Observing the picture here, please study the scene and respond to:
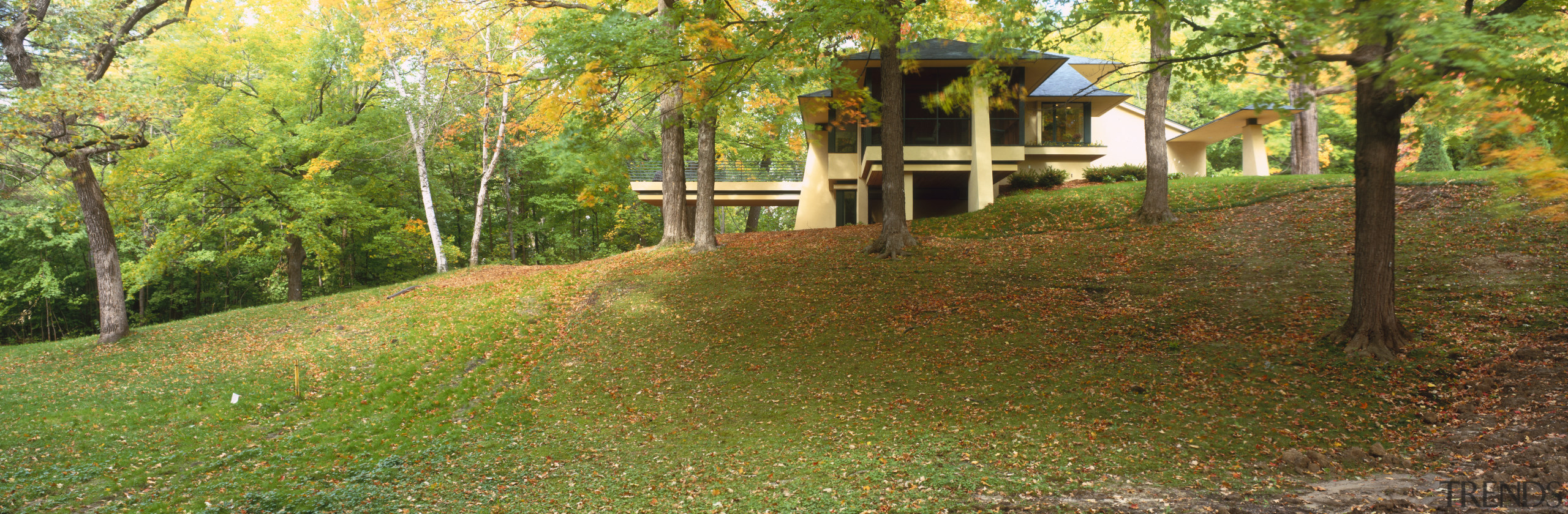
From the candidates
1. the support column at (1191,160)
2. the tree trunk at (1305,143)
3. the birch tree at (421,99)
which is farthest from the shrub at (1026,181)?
the birch tree at (421,99)

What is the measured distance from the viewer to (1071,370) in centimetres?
793

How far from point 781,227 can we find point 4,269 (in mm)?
42292

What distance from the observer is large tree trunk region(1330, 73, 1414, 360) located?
23.4ft

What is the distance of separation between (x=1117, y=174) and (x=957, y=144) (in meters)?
6.36

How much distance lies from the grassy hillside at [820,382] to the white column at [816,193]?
11.3 metres

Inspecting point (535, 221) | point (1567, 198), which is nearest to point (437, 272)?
point (535, 221)

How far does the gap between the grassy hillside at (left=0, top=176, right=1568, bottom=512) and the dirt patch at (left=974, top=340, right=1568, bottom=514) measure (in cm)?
26

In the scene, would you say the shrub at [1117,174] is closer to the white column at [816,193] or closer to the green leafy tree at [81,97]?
the white column at [816,193]

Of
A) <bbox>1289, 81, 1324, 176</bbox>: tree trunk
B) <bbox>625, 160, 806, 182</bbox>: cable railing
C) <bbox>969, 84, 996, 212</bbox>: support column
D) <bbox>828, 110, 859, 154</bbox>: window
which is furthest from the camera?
<bbox>625, 160, 806, 182</bbox>: cable railing

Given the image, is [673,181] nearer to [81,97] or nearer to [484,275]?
[484,275]

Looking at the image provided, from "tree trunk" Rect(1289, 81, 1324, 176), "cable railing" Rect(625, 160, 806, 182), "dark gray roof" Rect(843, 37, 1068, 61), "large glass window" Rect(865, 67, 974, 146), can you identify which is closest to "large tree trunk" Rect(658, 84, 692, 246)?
"dark gray roof" Rect(843, 37, 1068, 61)

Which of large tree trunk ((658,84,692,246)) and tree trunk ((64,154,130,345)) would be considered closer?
tree trunk ((64,154,130,345))

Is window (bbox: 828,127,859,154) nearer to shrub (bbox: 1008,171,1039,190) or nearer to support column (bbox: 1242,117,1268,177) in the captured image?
shrub (bbox: 1008,171,1039,190)

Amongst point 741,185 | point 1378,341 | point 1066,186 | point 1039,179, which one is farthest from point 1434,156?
point 741,185
